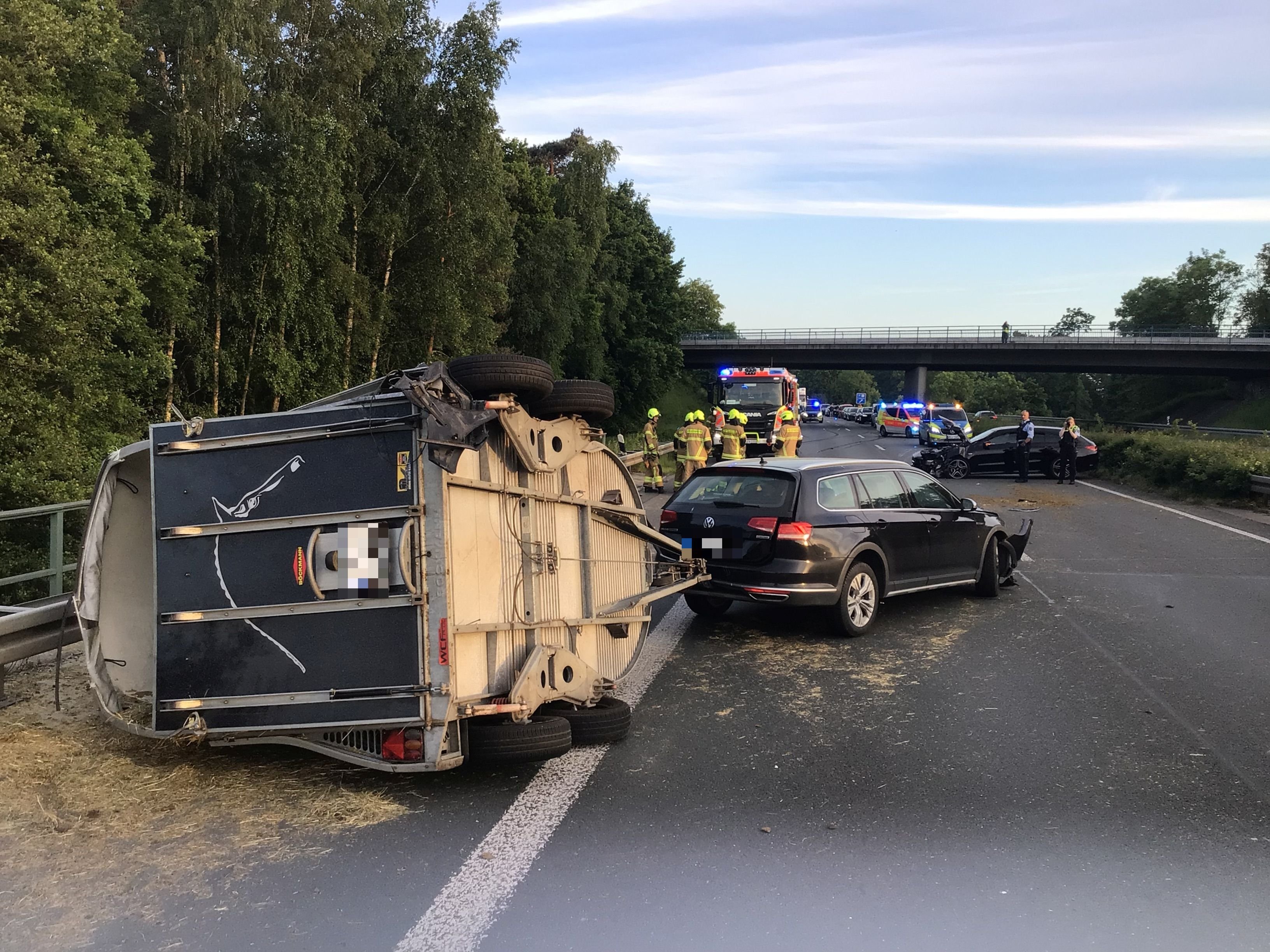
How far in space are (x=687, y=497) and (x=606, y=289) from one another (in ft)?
157

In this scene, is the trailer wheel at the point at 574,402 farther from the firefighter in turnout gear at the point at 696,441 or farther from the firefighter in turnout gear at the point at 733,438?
the firefighter in turnout gear at the point at 733,438

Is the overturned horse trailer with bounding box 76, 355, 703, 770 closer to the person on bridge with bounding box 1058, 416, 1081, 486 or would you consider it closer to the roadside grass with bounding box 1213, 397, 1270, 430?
the person on bridge with bounding box 1058, 416, 1081, 486

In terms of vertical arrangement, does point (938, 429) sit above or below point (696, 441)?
below

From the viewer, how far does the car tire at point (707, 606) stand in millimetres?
8688

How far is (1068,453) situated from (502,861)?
77.3ft

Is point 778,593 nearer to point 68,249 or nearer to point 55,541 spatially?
point 55,541

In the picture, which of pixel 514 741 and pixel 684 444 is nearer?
pixel 514 741

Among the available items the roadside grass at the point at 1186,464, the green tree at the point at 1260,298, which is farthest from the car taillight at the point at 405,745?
the green tree at the point at 1260,298

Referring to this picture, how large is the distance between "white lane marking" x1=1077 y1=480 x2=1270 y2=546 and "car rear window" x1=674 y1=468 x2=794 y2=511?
9.55m

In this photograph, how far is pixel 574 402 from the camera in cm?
550

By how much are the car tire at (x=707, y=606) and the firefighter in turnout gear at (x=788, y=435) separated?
881cm

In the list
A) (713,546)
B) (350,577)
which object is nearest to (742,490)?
(713,546)

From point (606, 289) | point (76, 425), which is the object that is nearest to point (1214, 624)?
point (76, 425)

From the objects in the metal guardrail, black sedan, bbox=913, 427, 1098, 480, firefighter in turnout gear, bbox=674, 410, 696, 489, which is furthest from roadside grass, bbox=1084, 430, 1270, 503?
the metal guardrail
